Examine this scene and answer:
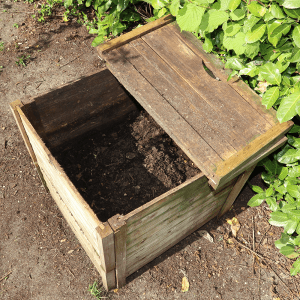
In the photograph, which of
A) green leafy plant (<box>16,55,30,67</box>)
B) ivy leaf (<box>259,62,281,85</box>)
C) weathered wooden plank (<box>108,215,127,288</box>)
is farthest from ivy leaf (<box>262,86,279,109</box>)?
green leafy plant (<box>16,55,30,67</box>)

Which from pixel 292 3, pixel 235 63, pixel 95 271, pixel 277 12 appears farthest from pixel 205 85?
pixel 95 271

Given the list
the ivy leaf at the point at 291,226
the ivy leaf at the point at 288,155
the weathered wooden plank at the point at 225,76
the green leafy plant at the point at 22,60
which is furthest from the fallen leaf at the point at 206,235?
the green leafy plant at the point at 22,60

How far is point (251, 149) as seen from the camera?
7.72 feet

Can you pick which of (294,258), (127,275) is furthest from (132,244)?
(294,258)

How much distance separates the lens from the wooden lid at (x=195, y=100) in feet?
7.73

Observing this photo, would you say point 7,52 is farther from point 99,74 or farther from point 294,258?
point 294,258

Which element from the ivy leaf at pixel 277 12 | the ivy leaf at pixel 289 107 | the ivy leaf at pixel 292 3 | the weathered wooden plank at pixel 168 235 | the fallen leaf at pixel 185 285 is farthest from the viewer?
the fallen leaf at pixel 185 285

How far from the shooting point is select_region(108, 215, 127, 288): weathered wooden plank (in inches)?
79.4

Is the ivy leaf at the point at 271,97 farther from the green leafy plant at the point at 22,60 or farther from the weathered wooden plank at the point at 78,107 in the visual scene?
the green leafy plant at the point at 22,60

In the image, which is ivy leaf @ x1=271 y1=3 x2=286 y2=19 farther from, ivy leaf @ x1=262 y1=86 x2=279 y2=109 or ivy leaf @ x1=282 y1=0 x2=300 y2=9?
ivy leaf @ x1=262 y1=86 x2=279 y2=109

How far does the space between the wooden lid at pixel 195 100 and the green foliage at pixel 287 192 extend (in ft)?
1.17

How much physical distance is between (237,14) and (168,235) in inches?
72.1

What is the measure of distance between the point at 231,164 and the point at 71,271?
6.03ft

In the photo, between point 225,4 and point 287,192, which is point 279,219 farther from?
point 225,4
